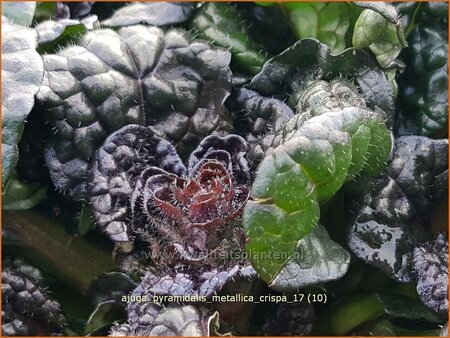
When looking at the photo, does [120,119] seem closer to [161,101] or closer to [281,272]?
[161,101]

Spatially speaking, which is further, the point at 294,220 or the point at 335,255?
the point at 335,255

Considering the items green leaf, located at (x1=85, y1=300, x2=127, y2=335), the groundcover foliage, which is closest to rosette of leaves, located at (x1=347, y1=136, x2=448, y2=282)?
the groundcover foliage

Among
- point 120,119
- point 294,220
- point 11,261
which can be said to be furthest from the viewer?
point 11,261

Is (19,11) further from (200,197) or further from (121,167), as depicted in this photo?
(200,197)

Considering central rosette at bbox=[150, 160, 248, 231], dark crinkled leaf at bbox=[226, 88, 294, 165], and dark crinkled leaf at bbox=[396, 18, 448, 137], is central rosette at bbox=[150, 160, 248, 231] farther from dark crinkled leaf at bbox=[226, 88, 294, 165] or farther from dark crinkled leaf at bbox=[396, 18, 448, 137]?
dark crinkled leaf at bbox=[396, 18, 448, 137]

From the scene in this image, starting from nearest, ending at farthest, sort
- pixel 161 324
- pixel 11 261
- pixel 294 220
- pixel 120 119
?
pixel 294 220
pixel 161 324
pixel 120 119
pixel 11 261

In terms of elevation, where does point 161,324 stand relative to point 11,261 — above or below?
above

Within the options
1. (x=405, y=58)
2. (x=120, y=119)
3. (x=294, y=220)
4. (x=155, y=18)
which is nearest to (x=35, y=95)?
(x=120, y=119)
